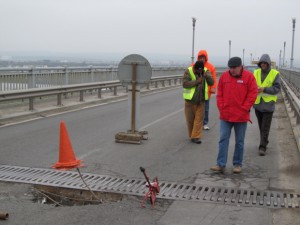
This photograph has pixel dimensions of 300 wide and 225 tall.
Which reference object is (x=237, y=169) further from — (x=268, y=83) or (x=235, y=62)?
(x=268, y=83)

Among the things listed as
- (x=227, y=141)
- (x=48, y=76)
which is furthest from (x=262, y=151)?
(x=48, y=76)

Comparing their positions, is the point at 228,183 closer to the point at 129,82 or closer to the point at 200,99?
the point at 200,99

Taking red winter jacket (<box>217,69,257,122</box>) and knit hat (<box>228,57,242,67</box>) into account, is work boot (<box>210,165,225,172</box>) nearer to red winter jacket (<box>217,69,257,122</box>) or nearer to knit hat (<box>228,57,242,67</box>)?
red winter jacket (<box>217,69,257,122</box>)

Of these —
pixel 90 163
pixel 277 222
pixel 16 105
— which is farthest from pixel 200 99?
pixel 16 105

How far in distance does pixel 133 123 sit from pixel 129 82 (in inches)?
35.7

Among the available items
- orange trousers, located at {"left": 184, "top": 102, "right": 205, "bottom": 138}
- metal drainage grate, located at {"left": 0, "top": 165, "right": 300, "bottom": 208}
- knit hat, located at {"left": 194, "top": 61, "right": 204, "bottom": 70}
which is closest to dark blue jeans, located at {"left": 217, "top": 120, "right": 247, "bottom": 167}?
metal drainage grate, located at {"left": 0, "top": 165, "right": 300, "bottom": 208}

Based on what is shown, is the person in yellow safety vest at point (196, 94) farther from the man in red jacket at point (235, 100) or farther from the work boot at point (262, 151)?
the man in red jacket at point (235, 100)

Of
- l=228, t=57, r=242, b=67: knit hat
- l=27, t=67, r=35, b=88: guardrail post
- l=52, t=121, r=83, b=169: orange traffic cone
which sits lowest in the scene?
l=52, t=121, r=83, b=169: orange traffic cone

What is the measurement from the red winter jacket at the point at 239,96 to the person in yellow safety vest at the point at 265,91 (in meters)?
1.36

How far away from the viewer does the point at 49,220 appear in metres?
5.02

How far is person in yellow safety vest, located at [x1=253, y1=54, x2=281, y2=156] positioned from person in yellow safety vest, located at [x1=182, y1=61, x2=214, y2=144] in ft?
4.51

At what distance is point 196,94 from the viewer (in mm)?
9680

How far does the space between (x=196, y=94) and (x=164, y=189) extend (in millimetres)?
3812

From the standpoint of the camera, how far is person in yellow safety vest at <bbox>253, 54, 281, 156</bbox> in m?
8.45
